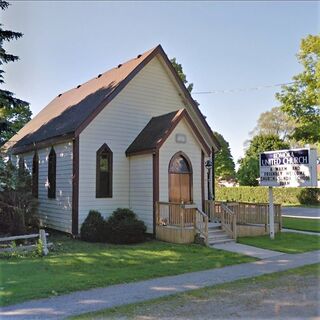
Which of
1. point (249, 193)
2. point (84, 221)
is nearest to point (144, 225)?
point (84, 221)

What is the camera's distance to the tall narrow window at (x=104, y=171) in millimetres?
16781

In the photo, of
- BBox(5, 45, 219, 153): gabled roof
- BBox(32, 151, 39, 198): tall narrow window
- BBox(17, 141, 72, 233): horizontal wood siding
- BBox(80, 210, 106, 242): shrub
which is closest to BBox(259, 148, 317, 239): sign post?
BBox(5, 45, 219, 153): gabled roof

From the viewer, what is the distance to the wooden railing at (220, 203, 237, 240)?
1551 centimetres

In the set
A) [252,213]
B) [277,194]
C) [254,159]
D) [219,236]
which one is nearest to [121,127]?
[219,236]

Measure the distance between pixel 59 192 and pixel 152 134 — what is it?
4868mm

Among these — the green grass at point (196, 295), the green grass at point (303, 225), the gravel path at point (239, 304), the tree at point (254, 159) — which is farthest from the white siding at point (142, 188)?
the tree at point (254, 159)

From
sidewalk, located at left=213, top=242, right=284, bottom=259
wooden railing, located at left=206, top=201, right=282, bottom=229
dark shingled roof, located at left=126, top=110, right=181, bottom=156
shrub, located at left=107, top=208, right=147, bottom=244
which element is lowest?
sidewalk, located at left=213, top=242, right=284, bottom=259

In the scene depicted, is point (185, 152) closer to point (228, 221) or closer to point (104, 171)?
point (228, 221)

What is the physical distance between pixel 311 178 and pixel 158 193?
19.1 ft

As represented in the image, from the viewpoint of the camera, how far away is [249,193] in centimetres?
4362

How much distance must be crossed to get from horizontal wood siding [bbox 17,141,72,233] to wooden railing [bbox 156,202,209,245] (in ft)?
12.6

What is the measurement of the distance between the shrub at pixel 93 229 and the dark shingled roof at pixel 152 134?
10.8ft

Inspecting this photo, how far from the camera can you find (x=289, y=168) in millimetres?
15594

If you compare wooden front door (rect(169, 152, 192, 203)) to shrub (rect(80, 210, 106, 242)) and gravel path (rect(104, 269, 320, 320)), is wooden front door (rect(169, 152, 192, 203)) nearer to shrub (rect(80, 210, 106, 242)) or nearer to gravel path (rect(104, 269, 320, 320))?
shrub (rect(80, 210, 106, 242))
